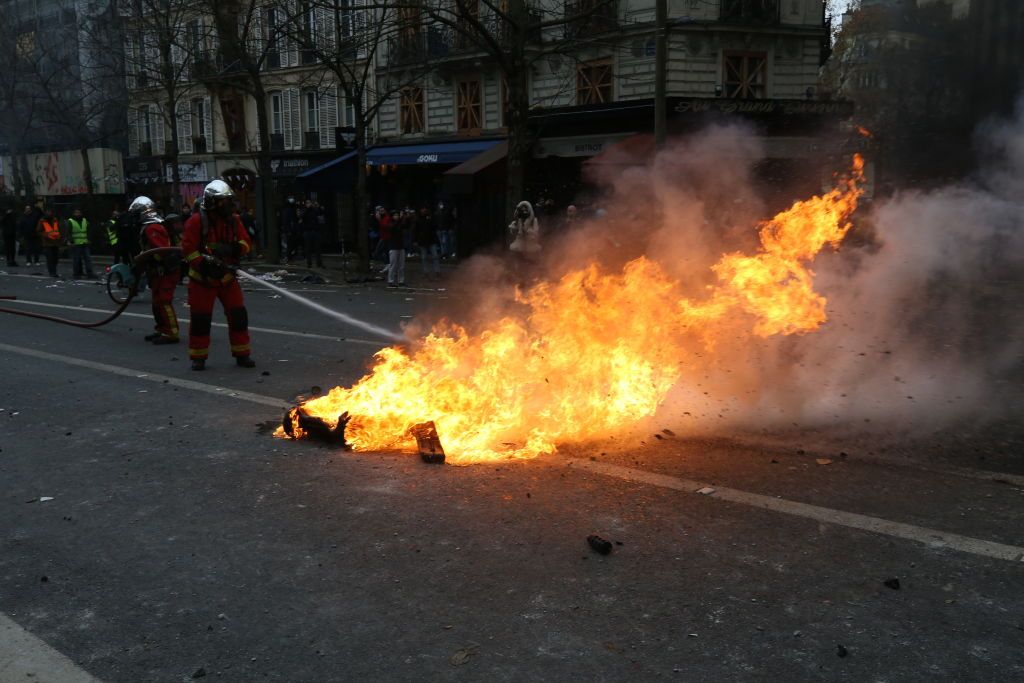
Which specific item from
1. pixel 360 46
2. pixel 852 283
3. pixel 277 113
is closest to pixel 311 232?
pixel 360 46

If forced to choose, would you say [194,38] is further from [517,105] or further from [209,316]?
[209,316]

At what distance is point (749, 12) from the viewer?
2389 centimetres

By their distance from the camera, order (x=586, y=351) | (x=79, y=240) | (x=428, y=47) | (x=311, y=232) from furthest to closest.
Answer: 1. (x=428, y=47)
2. (x=311, y=232)
3. (x=79, y=240)
4. (x=586, y=351)

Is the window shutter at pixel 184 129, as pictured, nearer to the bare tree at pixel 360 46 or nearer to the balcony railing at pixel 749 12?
the bare tree at pixel 360 46

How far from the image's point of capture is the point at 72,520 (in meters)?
4.69

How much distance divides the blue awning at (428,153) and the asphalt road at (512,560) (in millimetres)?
21518

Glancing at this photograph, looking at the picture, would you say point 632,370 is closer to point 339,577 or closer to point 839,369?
point 839,369

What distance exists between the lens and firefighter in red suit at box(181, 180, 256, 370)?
8891mm

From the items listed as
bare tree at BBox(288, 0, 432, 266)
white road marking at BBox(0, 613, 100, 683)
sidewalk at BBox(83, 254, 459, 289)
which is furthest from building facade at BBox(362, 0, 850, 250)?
white road marking at BBox(0, 613, 100, 683)

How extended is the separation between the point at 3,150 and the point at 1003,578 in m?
61.9

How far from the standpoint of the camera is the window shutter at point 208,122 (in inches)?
→ 1590

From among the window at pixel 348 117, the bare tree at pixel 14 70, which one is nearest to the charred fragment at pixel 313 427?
the window at pixel 348 117

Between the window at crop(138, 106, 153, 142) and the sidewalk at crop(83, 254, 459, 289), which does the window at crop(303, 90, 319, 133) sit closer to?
the sidewalk at crop(83, 254, 459, 289)

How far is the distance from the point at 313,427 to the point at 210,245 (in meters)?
3.78
